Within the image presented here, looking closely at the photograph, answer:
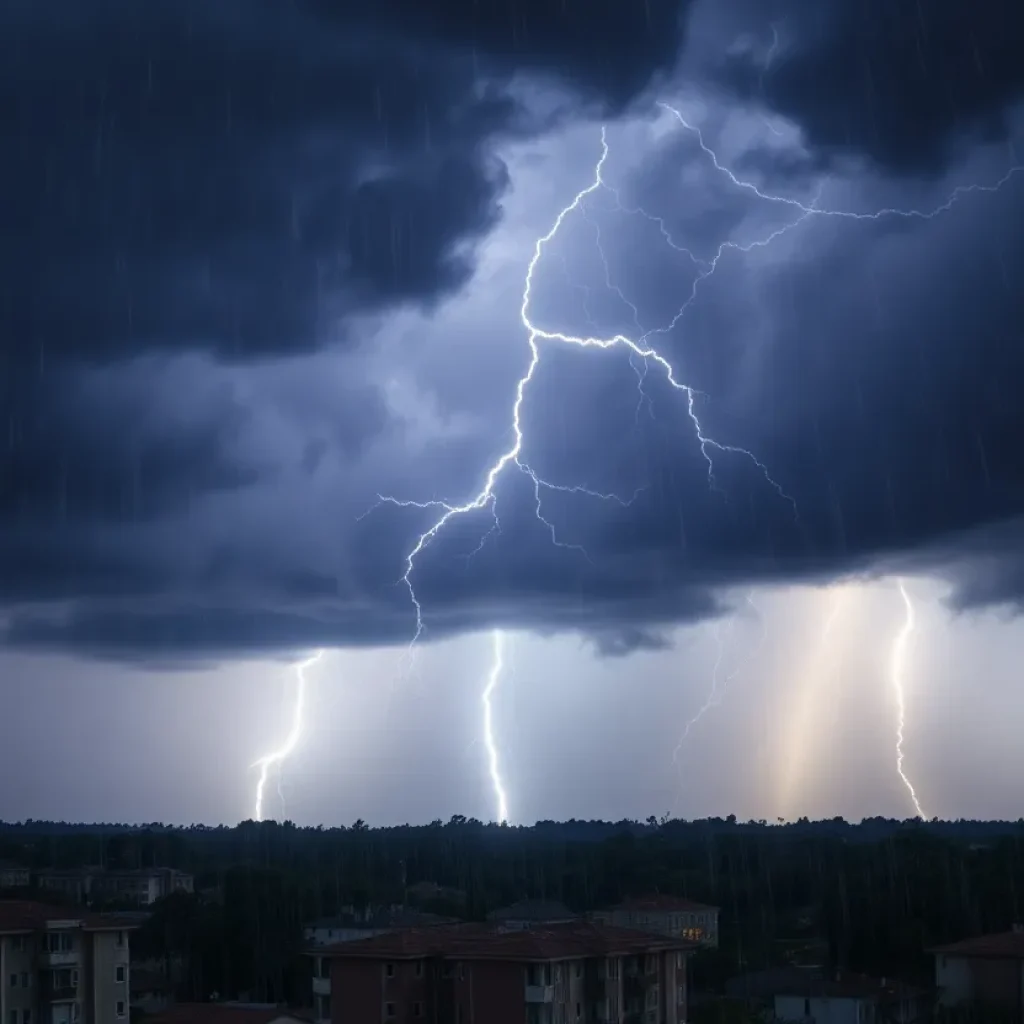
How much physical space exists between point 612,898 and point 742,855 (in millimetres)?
22162

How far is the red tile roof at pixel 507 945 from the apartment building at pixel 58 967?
4.95 metres

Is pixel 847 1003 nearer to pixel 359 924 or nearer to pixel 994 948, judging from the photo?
pixel 994 948

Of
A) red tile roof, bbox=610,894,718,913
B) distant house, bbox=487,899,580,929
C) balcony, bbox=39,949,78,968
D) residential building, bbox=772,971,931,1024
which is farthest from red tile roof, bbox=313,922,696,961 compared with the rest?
red tile roof, bbox=610,894,718,913

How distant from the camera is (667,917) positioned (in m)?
63.0

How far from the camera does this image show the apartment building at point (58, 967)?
34594 mm

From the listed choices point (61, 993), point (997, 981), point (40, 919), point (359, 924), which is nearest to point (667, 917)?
point (359, 924)

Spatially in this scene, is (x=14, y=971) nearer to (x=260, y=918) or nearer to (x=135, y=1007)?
(x=135, y=1007)

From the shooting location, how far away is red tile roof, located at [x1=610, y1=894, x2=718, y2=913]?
63.6 metres

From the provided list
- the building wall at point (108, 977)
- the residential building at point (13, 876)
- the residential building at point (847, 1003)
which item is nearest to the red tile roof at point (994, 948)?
the residential building at point (847, 1003)

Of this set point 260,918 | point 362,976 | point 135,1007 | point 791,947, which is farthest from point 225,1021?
point 791,947

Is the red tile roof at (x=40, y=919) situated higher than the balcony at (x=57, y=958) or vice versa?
the red tile roof at (x=40, y=919)

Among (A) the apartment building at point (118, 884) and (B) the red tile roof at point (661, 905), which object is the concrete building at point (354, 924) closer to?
(B) the red tile roof at point (661, 905)

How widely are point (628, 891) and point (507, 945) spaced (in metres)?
51.5

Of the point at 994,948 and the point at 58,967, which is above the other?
the point at 58,967
